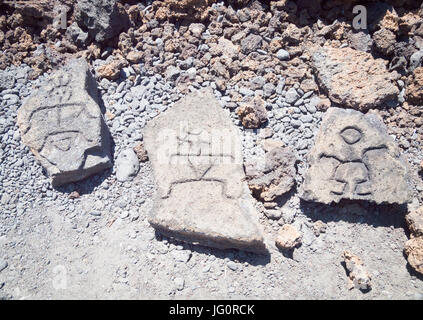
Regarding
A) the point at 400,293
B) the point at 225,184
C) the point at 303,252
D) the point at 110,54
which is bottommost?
the point at 400,293

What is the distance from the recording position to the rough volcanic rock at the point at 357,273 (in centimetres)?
225

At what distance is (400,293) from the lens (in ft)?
7.47

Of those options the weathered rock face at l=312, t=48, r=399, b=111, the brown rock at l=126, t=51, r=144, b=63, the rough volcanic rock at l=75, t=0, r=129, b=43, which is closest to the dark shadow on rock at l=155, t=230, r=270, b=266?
the weathered rock face at l=312, t=48, r=399, b=111

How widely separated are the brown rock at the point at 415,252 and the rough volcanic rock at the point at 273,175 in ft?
2.63

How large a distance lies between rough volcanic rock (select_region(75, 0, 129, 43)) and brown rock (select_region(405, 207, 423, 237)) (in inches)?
101

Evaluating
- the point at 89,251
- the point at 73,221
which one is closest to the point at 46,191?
the point at 73,221

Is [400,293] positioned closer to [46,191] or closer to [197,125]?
[197,125]

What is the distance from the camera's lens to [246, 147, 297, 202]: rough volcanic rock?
2.50 m

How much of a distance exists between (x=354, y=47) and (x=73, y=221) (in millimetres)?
2421

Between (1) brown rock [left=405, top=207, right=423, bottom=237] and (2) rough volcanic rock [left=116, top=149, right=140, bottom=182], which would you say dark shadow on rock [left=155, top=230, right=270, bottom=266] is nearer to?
(2) rough volcanic rock [left=116, top=149, right=140, bottom=182]

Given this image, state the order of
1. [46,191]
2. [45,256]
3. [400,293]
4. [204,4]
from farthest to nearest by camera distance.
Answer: [204,4] < [46,191] < [45,256] < [400,293]

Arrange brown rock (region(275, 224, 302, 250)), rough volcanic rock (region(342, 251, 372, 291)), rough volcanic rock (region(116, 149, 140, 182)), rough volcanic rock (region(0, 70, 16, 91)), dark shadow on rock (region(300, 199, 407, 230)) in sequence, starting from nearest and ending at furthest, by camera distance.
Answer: rough volcanic rock (region(342, 251, 372, 291)) < brown rock (region(275, 224, 302, 250)) < dark shadow on rock (region(300, 199, 407, 230)) < rough volcanic rock (region(116, 149, 140, 182)) < rough volcanic rock (region(0, 70, 16, 91))

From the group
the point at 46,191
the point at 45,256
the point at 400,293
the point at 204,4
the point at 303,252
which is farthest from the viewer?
the point at 204,4

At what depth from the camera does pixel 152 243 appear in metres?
2.53
